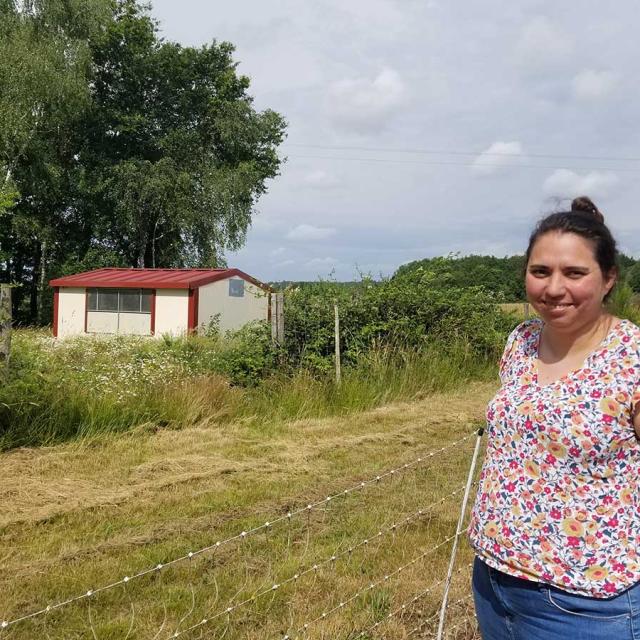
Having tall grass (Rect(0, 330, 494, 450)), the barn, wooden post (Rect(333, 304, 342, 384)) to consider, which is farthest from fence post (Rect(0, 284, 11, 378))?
the barn

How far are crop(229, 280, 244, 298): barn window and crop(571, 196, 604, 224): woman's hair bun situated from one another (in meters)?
20.9

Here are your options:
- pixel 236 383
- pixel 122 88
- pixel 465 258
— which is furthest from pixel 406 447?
pixel 122 88

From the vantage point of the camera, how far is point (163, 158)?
28.2 meters

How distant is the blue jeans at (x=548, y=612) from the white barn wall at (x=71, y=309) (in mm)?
22553

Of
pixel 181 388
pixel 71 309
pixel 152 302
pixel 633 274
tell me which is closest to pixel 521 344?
pixel 633 274

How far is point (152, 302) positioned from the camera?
21562mm

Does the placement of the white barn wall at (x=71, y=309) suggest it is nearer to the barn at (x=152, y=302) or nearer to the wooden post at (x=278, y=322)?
the barn at (x=152, y=302)

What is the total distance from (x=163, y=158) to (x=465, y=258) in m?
18.4

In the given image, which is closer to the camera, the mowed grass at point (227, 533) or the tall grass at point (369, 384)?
the mowed grass at point (227, 533)

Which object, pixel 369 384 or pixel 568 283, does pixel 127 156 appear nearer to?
pixel 369 384

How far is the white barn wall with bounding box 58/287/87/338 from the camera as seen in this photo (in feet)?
74.7

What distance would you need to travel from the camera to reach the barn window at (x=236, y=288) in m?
22.3

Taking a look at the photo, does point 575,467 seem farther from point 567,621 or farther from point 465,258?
point 465,258

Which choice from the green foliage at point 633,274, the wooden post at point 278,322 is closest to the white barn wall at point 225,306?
the wooden post at point 278,322
